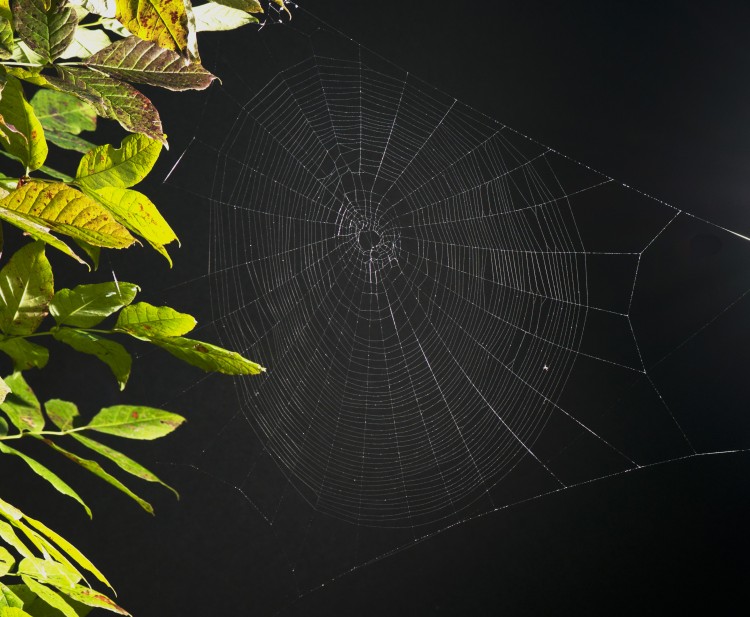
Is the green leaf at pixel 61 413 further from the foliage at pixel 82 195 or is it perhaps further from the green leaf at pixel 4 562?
the green leaf at pixel 4 562

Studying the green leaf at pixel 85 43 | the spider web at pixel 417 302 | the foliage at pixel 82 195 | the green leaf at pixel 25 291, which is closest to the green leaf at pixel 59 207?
the foliage at pixel 82 195

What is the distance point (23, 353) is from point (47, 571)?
18 centimetres

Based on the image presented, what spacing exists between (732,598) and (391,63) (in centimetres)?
218

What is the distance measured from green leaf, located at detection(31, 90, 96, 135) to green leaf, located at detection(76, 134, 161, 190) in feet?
0.62

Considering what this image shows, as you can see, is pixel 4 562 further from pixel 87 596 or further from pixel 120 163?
pixel 120 163

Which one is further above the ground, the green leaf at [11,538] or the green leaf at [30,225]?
the green leaf at [30,225]

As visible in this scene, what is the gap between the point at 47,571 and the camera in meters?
0.41

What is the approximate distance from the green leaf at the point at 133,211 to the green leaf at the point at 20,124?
0.12 feet

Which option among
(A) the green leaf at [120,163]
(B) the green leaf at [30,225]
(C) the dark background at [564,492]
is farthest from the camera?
(C) the dark background at [564,492]

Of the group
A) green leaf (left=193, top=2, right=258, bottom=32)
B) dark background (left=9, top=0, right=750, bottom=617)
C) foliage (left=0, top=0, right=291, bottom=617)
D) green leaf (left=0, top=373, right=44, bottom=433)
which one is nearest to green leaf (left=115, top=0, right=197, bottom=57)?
foliage (left=0, top=0, right=291, bottom=617)

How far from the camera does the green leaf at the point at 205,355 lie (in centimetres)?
49

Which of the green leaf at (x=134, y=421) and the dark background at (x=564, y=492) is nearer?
the green leaf at (x=134, y=421)

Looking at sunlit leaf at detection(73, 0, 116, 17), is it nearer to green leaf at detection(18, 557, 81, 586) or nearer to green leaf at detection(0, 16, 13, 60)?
green leaf at detection(0, 16, 13, 60)

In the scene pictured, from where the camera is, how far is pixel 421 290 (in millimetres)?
2578
